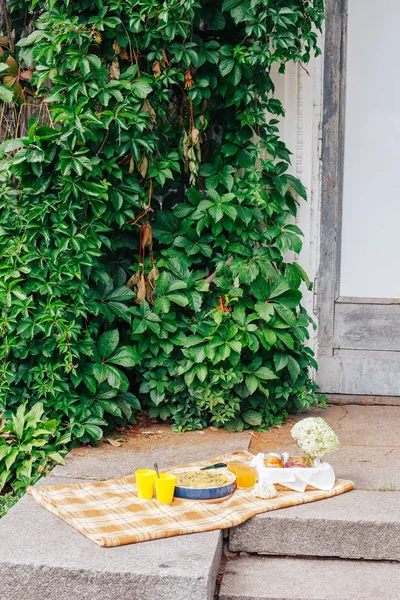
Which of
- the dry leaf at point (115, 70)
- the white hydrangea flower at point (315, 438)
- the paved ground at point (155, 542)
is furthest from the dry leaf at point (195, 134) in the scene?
the white hydrangea flower at point (315, 438)

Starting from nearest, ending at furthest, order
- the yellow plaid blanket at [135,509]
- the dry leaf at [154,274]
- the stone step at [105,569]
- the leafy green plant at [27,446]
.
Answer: the stone step at [105,569], the yellow plaid blanket at [135,509], the leafy green plant at [27,446], the dry leaf at [154,274]

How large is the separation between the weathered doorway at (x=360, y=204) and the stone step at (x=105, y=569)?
7.61 ft

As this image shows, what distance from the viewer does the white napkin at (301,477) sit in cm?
342

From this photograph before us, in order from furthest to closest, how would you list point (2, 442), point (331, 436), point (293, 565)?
1. point (2, 442)
2. point (331, 436)
3. point (293, 565)

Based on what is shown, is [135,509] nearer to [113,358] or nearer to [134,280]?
[113,358]

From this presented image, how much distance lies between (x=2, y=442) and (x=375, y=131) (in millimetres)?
2828

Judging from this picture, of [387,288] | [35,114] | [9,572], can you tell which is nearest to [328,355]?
[387,288]

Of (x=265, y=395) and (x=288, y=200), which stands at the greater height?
(x=288, y=200)

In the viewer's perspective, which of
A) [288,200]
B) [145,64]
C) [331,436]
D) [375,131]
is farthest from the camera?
[375,131]

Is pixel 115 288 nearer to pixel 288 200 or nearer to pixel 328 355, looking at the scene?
pixel 288 200

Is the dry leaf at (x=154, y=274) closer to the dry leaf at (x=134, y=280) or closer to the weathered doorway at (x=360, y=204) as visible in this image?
the dry leaf at (x=134, y=280)

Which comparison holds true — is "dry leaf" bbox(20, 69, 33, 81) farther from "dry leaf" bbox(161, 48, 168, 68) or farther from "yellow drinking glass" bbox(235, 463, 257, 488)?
"yellow drinking glass" bbox(235, 463, 257, 488)

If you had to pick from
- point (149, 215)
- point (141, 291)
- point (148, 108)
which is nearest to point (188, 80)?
point (148, 108)

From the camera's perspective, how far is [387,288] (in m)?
5.01
